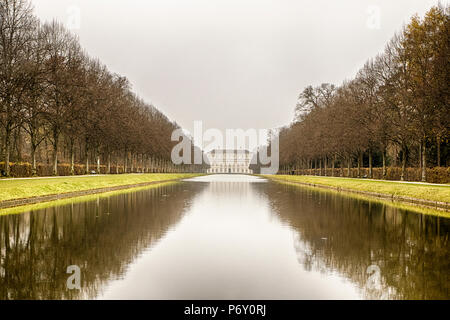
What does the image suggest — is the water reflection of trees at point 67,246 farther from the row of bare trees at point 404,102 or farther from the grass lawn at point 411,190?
the row of bare trees at point 404,102

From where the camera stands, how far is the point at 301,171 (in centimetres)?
9206

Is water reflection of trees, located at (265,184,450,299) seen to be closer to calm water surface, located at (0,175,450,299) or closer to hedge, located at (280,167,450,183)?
calm water surface, located at (0,175,450,299)

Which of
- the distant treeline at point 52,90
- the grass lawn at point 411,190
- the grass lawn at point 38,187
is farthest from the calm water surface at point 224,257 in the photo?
the distant treeline at point 52,90

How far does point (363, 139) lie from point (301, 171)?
157 feet

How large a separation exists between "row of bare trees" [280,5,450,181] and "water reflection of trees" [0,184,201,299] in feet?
78.8

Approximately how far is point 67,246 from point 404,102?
112ft

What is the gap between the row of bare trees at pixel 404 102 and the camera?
29.5 meters

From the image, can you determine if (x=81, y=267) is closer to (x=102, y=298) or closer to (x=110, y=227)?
(x=102, y=298)

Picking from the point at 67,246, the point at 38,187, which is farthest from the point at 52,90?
the point at 67,246

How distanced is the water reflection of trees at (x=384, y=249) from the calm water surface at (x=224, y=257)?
2 centimetres

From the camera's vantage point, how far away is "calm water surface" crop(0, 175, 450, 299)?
21.2 ft

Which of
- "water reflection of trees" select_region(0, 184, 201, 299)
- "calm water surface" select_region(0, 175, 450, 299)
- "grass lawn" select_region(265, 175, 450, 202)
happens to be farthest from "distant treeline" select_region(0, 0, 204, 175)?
"grass lawn" select_region(265, 175, 450, 202)

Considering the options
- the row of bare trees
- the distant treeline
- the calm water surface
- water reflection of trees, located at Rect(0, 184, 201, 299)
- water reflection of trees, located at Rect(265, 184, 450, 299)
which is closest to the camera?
the calm water surface
